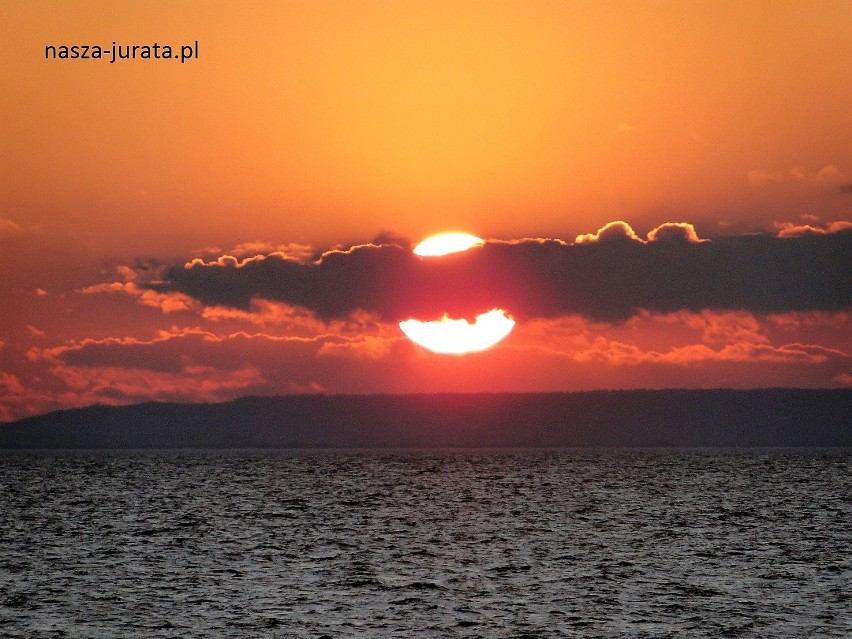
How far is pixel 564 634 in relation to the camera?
47.5 metres

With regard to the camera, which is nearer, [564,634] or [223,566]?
[564,634]

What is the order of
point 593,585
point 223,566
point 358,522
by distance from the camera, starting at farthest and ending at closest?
point 358,522
point 223,566
point 593,585

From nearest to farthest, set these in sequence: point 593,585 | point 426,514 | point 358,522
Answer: point 593,585
point 358,522
point 426,514

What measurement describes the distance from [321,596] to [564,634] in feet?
51.4

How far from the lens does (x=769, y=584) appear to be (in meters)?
64.4

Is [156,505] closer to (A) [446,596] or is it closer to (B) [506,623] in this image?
(A) [446,596]

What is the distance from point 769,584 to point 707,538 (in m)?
31.6

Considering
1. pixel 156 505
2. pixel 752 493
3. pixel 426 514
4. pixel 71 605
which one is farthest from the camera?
pixel 752 493

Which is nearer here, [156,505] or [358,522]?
[358,522]

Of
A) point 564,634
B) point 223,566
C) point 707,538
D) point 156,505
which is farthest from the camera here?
point 156,505

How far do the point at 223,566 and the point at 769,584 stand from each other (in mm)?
33892

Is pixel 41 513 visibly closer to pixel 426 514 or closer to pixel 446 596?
pixel 426 514

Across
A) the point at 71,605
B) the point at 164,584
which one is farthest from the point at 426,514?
the point at 71,605

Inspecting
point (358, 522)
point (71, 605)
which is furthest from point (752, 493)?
point (71, 605)
